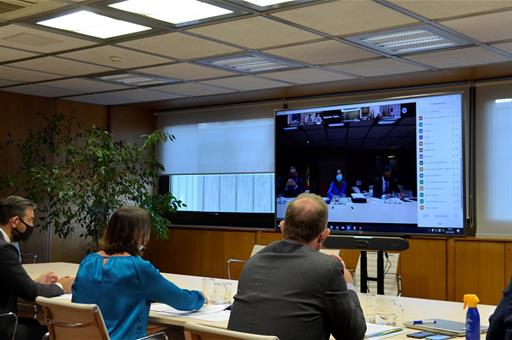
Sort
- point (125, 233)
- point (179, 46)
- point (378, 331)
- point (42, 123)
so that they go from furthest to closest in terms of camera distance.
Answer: point (42, 123), point (179, 46), point (125, 233), point (378, 331)

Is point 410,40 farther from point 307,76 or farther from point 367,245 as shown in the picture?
point 367,245

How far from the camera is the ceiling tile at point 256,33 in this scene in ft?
15.3

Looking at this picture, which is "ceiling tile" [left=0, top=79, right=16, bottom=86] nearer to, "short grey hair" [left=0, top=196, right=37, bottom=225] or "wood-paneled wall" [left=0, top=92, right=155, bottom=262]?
"wood-paneled wall" [left=0, top=92, right=155, bottom=262]

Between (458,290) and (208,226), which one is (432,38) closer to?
(458,290)

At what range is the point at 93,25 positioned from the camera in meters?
4.82

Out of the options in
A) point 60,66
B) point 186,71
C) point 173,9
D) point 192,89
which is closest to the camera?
point 173,9

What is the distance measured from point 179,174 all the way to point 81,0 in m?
4.99

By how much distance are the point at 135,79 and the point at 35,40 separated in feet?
5.62

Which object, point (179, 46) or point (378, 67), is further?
point (378, 67)

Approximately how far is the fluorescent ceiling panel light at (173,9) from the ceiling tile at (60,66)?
5.67ft

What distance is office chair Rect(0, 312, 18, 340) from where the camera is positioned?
3584 mm

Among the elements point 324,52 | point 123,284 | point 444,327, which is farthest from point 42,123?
point 444,327

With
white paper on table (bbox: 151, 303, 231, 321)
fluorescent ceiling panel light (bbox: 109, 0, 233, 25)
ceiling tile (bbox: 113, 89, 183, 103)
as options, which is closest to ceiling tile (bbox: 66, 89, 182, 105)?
ceiling tile (bbox: 113, 89, 183, 103)

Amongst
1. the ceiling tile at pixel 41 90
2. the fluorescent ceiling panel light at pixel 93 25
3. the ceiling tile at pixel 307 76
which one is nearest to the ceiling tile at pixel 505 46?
the ceiling tile at pixel 307 76
